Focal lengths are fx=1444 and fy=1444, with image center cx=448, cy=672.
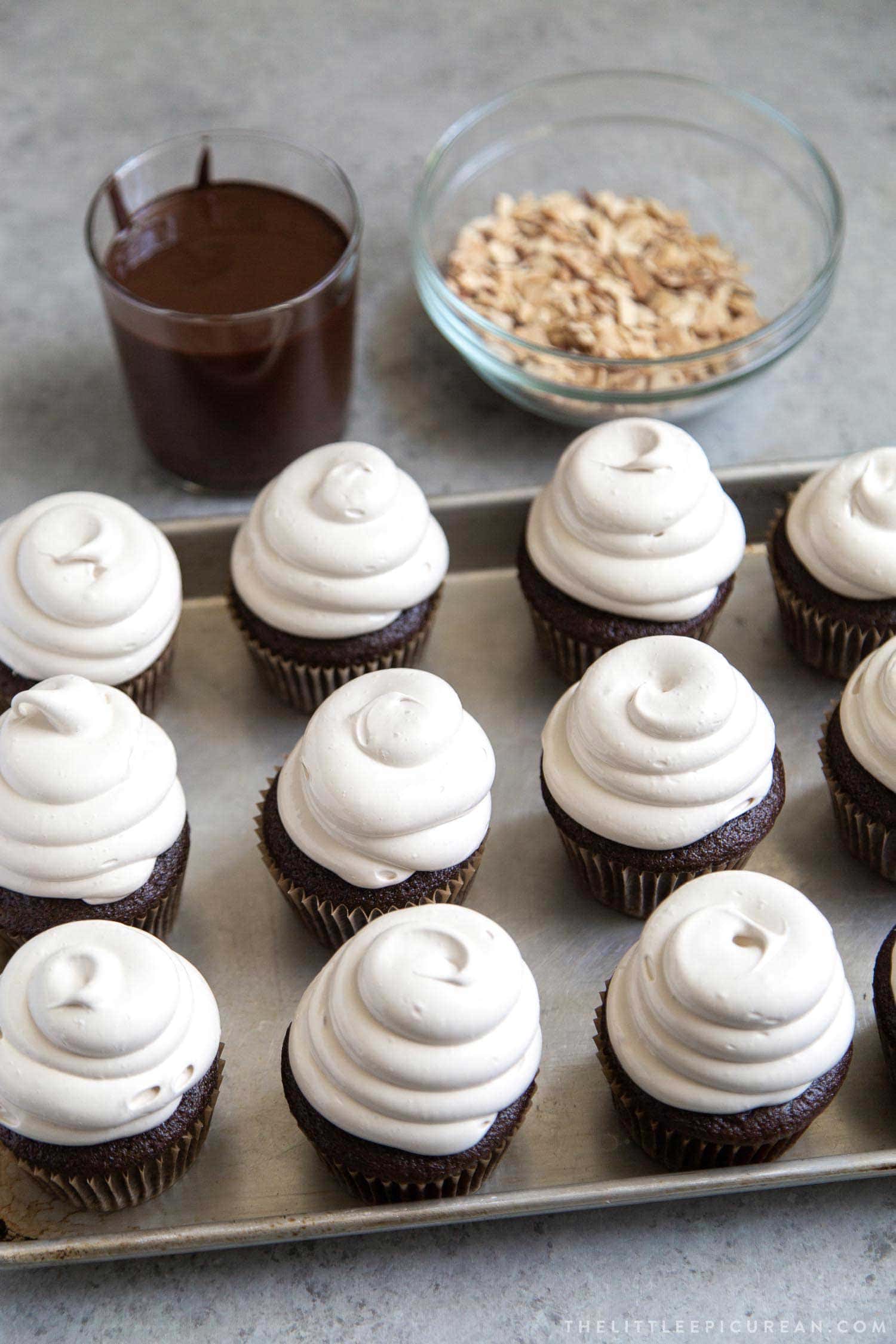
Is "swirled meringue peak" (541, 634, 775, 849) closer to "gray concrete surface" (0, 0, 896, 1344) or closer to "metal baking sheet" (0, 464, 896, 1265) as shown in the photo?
"metal baking sheet" (0, 464, 896, 1265)

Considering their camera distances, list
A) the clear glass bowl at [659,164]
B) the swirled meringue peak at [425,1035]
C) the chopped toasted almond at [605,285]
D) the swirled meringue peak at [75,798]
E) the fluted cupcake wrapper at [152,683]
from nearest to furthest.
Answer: the swirled meringue peak at [425,1035]
the swirled meringue peak at [75,798]
the fluted cupcake wrapper at [152,683]
the chopped toasted almond at [605,285]
the clear glass bowl at [659,164]

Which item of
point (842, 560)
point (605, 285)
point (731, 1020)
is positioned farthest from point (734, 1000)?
point (605, 285)

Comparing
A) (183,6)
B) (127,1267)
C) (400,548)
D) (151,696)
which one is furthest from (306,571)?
(183,6)

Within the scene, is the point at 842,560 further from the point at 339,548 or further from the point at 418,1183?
the point at 418,1183

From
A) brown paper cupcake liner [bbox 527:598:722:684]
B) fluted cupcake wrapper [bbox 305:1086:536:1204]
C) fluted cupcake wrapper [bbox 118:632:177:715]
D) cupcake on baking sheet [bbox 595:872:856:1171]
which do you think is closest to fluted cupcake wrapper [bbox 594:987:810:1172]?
cupcake on baking sheet [bbox 595:872:856:1171]

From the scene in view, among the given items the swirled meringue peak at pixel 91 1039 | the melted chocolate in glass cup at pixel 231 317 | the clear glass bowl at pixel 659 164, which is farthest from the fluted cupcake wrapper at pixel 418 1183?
the clear glass bowl at pixel 659 164

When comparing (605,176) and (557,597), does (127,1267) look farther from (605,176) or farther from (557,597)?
(605,176)

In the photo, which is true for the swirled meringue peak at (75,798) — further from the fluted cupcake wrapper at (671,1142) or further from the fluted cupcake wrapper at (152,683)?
the fluted cupcake wrapper at (671,1142)
